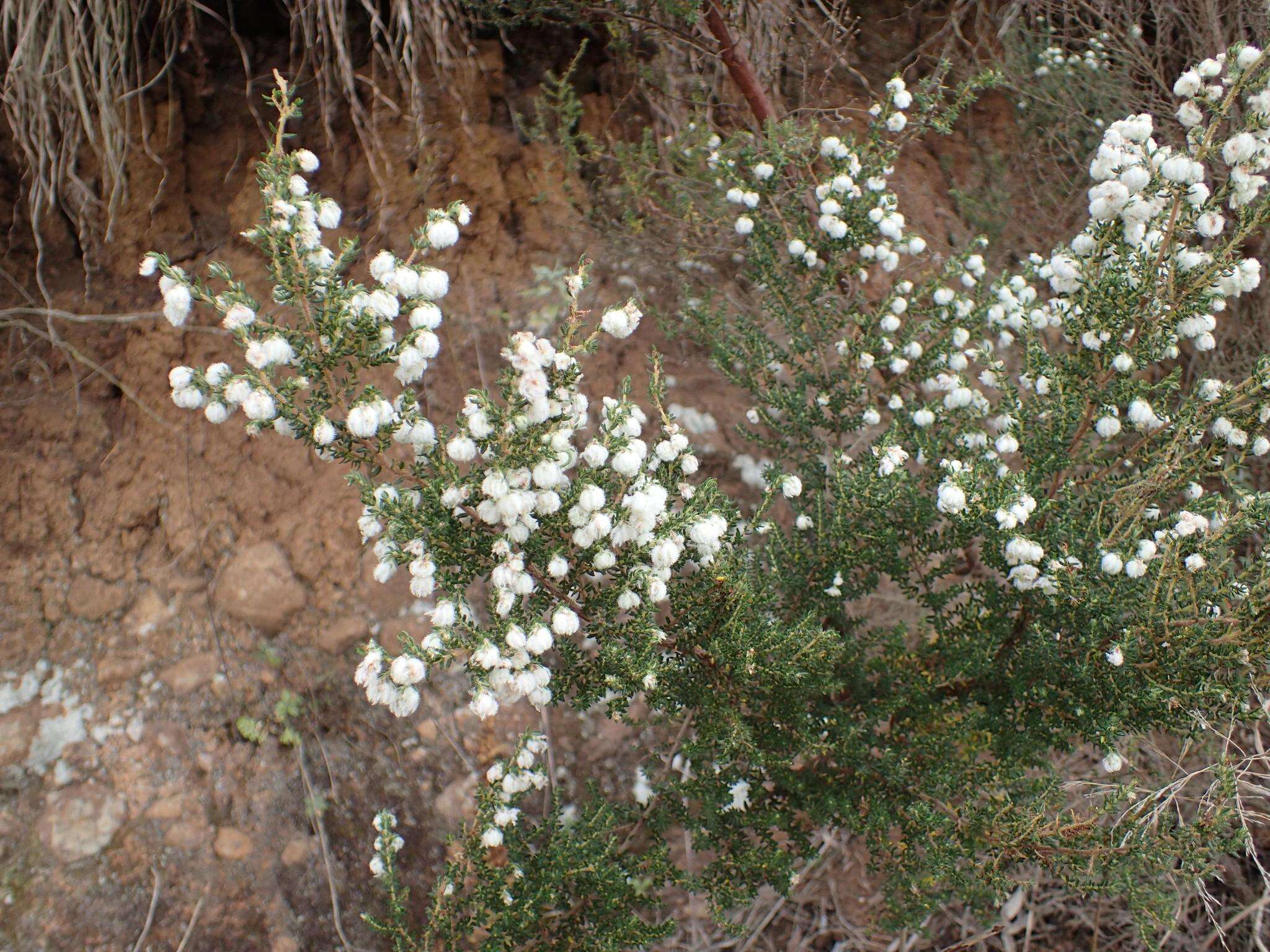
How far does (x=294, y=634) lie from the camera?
2.62 meters

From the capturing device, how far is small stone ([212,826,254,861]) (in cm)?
237

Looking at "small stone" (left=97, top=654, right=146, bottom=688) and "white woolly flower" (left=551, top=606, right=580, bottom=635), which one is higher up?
"white woolly flower" (left=551, top=606, right=580, bottom=635)

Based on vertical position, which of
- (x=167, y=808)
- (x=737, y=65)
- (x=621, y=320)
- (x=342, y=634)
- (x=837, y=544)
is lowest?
(x=167, y=808)

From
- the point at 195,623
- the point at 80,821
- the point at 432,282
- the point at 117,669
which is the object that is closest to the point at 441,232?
the point at 432,282

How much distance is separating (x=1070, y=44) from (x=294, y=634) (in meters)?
3.82

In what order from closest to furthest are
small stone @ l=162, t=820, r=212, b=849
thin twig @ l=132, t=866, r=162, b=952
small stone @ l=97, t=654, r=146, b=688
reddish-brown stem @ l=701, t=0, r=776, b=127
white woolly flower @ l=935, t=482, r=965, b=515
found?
white woolly flower @ l=935, t=482, r=965, b=515
thin twig @ l=132, t=866, r=162, b=952
small stone @ l=162, t=820, r=212, b=849
small stone @ l=97, t=654, r=146, b=688
reddish-brown stem @ l=701, t=0, r=776, b=127

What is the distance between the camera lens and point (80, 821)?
231 centimetres

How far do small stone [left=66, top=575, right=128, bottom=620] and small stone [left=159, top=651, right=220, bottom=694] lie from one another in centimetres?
25

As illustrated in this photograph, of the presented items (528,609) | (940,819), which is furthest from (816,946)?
(528,609)

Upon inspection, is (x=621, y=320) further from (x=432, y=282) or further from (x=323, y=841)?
(x=323, y=841)

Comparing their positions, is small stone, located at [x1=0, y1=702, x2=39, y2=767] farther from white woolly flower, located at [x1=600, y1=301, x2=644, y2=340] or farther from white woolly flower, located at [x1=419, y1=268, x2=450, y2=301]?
white woolly flower, located at [x1=600, y1=301, x2=644, y2=340]

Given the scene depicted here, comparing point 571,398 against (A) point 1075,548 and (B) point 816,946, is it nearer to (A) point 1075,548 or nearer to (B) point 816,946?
(A) point 1075,548

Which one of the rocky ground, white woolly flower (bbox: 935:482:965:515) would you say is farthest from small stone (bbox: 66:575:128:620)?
white woolly flower (bbox: 935:482:965:515)

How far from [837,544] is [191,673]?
1836 millimetres
